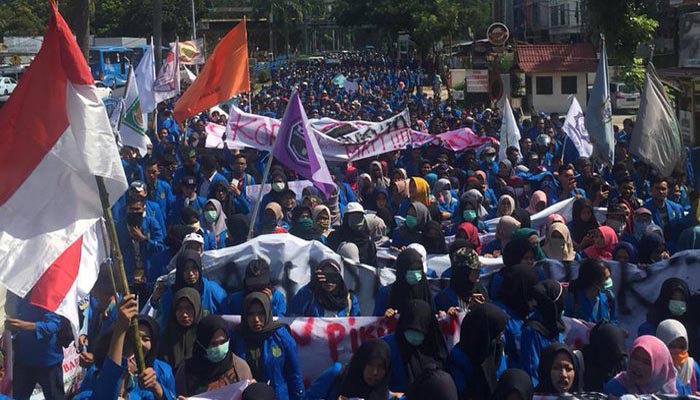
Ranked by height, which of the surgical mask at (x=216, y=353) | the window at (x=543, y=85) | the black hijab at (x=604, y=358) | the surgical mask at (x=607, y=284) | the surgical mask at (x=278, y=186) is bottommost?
the black hijab at (x=604, y=358)

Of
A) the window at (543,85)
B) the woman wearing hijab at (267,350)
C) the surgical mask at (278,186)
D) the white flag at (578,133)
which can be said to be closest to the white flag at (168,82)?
the white flag at (578,133)

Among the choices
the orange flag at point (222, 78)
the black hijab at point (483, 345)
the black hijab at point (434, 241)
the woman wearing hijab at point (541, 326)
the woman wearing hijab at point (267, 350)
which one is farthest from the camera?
the orange flag at point (222, 78)

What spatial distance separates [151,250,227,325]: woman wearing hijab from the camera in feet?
20.9

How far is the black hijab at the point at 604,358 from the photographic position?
216 inches

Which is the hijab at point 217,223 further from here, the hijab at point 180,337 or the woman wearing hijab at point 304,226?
the hijab at point 180,337

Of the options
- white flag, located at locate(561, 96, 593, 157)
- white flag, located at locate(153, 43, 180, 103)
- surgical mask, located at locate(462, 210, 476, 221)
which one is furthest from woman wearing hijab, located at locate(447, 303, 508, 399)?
white flag, located at locate(153, 43, 180, 103)

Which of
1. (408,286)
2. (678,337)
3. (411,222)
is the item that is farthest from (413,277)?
(411,222)

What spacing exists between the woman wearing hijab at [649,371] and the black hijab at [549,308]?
2.54ft

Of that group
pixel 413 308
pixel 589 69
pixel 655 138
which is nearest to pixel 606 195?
pixel 655 138

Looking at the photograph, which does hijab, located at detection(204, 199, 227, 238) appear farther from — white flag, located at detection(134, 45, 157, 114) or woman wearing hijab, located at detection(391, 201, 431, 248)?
white flag, located at detection(134, 45, 157, 114)

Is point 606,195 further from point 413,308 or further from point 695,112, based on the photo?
point 695,112

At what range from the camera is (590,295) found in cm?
637

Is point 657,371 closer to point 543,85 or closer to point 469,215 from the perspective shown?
point 469,215

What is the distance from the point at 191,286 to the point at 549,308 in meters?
2.10
